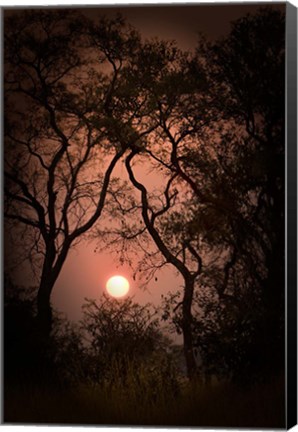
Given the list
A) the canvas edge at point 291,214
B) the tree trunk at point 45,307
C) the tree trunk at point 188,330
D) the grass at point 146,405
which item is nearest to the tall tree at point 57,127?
the tree trunk at point 45,307

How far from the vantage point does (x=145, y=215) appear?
37.9 ft

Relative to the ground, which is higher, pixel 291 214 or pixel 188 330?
pixel 291 214

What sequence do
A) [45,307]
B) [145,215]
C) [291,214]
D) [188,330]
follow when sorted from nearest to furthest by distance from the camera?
[291,214] < [188,330] < [145,215] < [45,307]

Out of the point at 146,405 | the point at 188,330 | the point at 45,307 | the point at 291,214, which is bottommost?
the point at 146,405

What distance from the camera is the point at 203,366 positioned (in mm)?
11375

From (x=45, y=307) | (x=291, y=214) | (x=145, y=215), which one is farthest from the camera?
(x=45, y=307)

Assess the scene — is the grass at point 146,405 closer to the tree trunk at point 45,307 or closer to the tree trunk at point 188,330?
the tree trunk at point 188,330

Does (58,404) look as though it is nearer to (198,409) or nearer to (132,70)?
(198,409)

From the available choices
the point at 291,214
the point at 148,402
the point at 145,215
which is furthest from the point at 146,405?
the point at 291,214

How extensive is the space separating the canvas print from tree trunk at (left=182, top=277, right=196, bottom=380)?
0.03 ft

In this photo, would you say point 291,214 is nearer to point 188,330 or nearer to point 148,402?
point 188,330

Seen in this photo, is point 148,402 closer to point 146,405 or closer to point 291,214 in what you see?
point 146,405

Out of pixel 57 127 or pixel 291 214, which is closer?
pixel 291 214

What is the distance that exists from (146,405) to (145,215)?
1439mm
